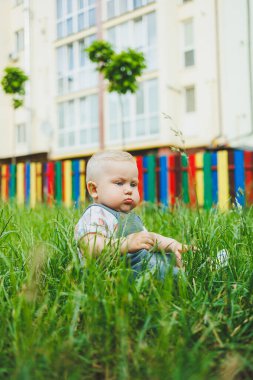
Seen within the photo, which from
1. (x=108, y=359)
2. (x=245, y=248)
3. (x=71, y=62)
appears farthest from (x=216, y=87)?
(x=108, y=359)

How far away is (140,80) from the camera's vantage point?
578 inches

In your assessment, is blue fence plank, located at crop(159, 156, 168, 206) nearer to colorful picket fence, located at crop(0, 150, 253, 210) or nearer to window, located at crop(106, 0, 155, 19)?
colorful picket fence, located at crop(0, 150, 253, 210)

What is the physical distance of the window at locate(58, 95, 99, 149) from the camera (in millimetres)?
16141

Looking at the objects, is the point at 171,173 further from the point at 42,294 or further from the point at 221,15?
the point at 221,15

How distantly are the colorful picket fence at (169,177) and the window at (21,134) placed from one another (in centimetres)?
862

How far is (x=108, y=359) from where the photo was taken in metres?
0.92

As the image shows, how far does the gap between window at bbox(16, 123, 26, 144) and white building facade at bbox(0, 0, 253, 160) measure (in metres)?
0.04

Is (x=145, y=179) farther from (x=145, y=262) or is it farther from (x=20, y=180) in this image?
(x=145, y=262)

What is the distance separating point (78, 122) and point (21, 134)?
237 cm

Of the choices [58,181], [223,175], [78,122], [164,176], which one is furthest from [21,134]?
[223,175]

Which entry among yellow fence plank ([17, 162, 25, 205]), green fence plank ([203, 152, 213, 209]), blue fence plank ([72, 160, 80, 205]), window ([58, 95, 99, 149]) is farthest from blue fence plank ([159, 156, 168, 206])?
window ([58, 95, 99, 149])

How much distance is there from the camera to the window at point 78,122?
16.1 meters

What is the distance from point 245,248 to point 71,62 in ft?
52.0

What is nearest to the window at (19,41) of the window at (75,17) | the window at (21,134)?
the window at (75,17)
